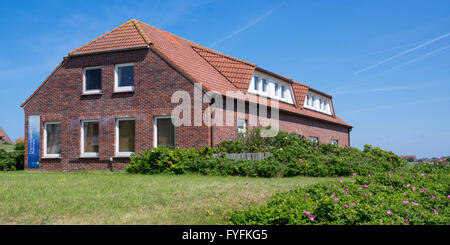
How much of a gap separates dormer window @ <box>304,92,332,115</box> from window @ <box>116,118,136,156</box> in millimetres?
13536

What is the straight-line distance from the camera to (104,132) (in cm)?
1889

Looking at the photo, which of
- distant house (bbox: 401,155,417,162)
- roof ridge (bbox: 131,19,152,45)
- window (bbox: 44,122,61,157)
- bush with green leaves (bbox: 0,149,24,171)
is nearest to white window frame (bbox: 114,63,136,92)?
roof ridge (bbox: 131,19,152,45)

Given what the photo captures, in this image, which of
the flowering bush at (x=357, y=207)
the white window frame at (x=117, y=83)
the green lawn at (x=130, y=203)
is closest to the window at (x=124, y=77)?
the white window frame at (x=117, y=83)

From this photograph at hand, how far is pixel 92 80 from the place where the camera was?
64.5 feet

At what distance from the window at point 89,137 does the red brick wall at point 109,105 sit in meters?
0.23

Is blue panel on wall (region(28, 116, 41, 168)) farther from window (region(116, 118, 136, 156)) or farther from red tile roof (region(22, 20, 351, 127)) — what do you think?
window (region(116, 118, 136, 156))

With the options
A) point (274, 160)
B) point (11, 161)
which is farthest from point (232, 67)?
point (11, 161)

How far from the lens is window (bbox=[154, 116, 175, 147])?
17797mm

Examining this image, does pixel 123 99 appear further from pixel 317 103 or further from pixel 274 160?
pixel 317 103

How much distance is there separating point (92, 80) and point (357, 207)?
1632 centimetres

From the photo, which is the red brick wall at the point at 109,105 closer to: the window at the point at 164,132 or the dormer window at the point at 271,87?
the window at the point at 164,132

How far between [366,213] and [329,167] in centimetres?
864
